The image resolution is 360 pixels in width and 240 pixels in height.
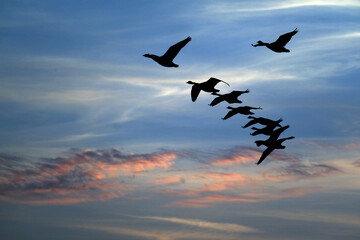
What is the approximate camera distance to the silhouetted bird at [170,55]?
37.0 m

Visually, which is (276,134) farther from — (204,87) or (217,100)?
(204,87)

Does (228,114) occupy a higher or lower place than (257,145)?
higher

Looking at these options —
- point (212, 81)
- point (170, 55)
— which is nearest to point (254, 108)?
point (212, 81)

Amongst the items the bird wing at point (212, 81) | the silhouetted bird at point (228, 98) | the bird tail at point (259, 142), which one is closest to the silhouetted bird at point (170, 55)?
the bird wing at point (212, 81)

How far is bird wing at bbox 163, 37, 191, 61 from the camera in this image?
121 ft

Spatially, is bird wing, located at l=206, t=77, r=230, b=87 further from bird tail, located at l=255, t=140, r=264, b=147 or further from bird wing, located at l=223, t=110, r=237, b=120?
bird tail, located at l=255, t=140, r=264, b=147

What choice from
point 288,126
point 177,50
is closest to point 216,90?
point 177,50

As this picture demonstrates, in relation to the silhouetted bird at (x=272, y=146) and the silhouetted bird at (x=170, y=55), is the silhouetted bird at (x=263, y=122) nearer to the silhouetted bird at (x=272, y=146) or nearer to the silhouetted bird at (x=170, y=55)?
the silhouetted bird at (x=272, y=146)

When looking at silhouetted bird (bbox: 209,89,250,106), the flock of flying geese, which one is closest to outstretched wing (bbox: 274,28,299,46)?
the flock of flying geese

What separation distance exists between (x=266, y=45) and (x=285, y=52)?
74.3 inches

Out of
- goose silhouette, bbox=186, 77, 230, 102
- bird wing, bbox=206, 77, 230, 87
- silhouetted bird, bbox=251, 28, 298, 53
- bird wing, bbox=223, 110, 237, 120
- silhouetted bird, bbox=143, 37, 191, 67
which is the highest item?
silhouetted bird, bbox=251, 28, 298, 53

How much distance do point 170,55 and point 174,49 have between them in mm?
638

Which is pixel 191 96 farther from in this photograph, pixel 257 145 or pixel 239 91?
pixel 257 145

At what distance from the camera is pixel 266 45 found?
140 ft
